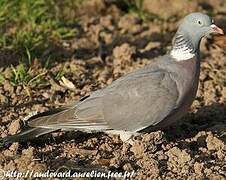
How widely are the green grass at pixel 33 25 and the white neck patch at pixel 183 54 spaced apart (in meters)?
1.82

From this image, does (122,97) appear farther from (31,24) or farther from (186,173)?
(31,24)

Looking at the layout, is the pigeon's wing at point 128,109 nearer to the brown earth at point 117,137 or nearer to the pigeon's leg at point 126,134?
the pigeon's leg at point 126,134

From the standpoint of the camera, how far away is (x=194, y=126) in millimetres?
5195

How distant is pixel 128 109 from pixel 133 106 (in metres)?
0.05

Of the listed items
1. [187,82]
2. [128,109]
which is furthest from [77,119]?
[187,82]

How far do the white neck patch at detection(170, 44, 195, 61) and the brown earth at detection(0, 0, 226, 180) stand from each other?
2.13 feet

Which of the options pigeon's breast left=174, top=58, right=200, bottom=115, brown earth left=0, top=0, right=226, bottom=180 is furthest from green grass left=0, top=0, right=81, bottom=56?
pigeon's breast left=174, top=58, right=200, bottom=115

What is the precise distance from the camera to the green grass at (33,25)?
615 cm

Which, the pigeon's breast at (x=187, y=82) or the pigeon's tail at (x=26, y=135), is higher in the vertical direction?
the pigeon's breast at (x=187, y=82)

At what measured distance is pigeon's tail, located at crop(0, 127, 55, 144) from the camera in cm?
453

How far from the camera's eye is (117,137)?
4906 mm

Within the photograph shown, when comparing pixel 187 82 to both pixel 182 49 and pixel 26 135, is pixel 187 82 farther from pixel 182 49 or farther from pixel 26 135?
pixel 26 135

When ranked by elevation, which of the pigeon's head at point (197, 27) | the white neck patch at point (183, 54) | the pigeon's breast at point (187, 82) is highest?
the pigeon's head at point (197, 27)

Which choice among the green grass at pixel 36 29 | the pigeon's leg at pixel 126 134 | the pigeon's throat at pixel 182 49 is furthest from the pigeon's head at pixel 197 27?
the green grass at pixel 36 29
